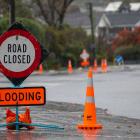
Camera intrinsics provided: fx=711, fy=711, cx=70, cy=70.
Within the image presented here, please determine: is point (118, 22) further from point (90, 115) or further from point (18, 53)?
point (18, 53)

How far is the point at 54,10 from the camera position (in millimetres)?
70000

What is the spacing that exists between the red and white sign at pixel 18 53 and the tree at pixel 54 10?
5650 centimetres

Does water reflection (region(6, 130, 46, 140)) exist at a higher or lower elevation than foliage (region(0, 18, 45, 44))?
lower

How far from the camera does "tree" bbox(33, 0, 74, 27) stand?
68.8m

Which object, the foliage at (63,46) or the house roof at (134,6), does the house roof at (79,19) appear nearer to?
the house roof at (134,6)

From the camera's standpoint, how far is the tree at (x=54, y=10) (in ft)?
226

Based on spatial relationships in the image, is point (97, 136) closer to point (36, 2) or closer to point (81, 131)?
point (81, 131)

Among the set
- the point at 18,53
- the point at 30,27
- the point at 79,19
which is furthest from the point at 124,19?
the point at 18,53

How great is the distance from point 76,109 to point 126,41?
210ft

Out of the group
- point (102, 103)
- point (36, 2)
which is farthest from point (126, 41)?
point (102, 103)

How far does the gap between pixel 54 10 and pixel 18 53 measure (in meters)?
58.8

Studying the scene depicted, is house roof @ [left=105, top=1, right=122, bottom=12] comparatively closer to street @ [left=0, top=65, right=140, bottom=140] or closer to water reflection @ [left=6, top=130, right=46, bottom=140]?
street @ [left=0, top=65, right=140, bottom=140]

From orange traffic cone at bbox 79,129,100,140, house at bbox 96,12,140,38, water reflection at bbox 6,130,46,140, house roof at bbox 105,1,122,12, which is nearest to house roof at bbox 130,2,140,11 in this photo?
house roof at bbox 105,1,122,12

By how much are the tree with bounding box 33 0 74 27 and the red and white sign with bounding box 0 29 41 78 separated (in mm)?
56504
